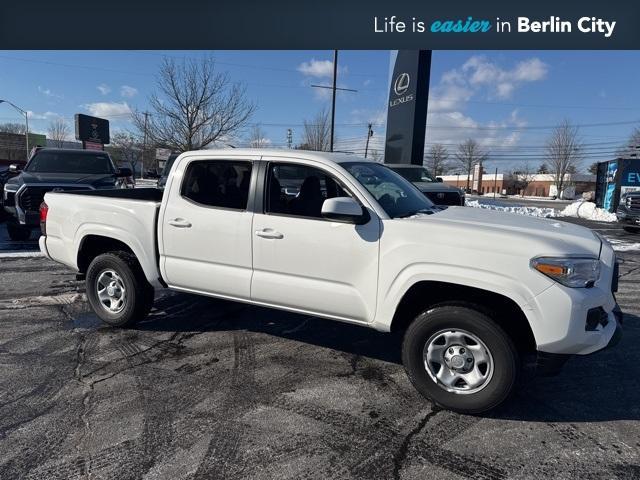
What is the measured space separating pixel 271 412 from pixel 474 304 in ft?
5.41

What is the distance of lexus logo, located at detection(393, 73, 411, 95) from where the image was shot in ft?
63.6

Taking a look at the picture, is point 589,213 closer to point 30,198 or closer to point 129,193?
point 129,193

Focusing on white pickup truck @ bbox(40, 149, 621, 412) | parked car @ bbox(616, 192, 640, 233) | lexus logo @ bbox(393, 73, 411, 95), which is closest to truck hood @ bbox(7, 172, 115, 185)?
white pickup truck @ bbox(40, 149, 621, 412)

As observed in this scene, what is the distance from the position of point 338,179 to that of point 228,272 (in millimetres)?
1309

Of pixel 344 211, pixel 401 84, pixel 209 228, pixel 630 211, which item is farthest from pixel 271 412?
pixel 401 84

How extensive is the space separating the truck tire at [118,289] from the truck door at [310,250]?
148cm

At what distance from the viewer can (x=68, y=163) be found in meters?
10.7

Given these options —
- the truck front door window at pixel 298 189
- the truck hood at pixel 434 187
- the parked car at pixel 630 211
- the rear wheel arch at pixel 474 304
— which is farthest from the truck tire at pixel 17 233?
the parked car at pixel 630 211

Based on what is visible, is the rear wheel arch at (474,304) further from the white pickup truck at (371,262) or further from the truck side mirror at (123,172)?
the truck side mirror at (123,172)

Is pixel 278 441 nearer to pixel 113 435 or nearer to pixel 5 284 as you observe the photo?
pixel 113 435

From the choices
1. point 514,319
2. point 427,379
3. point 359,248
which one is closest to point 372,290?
point 359,248

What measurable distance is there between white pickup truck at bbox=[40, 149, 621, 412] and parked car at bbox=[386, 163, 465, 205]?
23.8 feet

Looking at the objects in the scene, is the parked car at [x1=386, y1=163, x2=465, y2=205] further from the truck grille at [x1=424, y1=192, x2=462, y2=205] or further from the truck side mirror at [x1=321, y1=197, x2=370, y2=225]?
the truck side mirror at [x1=321, y1=197, x2=370, y2=225]

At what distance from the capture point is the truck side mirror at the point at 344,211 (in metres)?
3.42
